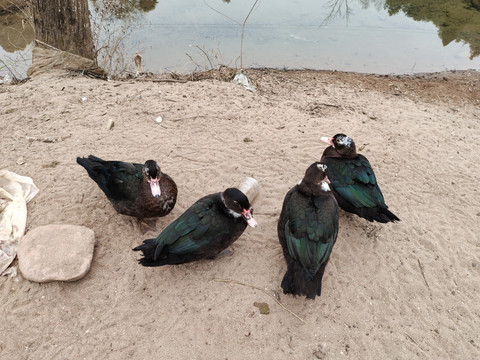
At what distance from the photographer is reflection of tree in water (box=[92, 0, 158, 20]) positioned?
10.4 metres

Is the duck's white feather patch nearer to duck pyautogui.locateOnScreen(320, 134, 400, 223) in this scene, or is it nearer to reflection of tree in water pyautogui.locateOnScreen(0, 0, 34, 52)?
duck pyautogui.locateOnScreen(320, 134, 400, 223)

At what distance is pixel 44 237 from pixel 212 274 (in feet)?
6.28

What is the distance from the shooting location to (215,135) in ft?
19.1

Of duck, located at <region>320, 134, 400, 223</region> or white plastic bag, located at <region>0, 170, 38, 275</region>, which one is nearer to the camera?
white plastic bag, located at <region>0, 170, 38, 275</region>

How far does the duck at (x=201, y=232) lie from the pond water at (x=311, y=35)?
20.1ft

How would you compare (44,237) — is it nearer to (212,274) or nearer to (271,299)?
(212,274)

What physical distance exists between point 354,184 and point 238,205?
63.4 inches

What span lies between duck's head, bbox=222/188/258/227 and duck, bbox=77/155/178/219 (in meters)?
0.81

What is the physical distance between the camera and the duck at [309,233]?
340cm

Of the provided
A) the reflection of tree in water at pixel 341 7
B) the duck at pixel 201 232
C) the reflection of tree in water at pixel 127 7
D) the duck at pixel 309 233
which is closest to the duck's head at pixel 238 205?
the duck at pixel 201 232

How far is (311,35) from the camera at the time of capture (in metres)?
11.2

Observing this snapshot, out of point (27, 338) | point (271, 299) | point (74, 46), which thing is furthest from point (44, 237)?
point (74, 46)

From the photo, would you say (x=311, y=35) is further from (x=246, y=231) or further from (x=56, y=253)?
(x=56, y=253)

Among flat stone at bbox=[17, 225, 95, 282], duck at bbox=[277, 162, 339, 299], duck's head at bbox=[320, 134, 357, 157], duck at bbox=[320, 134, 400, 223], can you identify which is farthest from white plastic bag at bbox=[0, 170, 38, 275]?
duck's head at bbox=[320, 134, 357, 157]
